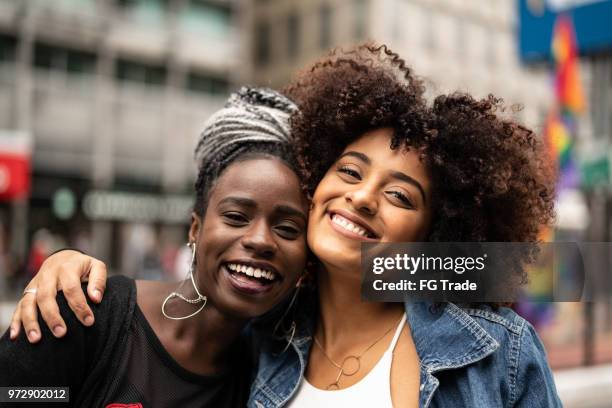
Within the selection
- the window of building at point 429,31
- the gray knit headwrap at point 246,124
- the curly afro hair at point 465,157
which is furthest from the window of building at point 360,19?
the curly afro hair at point 465,157

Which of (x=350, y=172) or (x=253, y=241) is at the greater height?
(x=350, y=172)

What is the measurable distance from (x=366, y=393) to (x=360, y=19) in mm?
28166

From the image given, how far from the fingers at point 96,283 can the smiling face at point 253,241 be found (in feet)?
1.19

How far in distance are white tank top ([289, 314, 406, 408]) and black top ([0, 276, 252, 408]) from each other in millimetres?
332

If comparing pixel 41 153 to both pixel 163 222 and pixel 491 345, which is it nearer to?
pixel 163 222

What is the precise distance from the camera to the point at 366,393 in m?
2.39

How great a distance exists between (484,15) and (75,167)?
20.7m

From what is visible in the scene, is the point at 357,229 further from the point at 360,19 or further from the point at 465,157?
the point at 360,19

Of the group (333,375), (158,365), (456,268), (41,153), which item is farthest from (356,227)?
(41,153)

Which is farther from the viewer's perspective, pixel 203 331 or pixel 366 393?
pixel 203 331

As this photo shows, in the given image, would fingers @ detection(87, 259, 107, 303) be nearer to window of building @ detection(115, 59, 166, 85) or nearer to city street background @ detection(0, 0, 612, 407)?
city street background @ detection(0, 0, 612, 407)

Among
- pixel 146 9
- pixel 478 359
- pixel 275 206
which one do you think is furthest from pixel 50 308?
pixel 146 9

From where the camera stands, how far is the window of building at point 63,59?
838 inches

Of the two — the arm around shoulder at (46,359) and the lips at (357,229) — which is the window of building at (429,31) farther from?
the arm around shoulder at (46,359)
